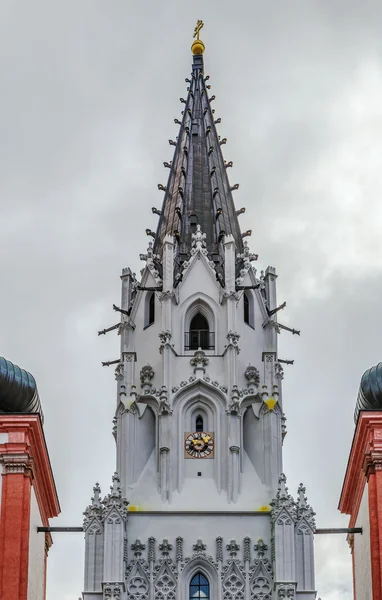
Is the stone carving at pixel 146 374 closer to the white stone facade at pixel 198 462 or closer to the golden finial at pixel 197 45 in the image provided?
the white stone facade at pixel 198 462

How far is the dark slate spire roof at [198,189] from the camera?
61.6 metres

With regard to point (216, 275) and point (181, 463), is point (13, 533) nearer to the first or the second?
point (181, 463)

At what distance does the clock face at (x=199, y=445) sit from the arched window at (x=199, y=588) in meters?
4.31

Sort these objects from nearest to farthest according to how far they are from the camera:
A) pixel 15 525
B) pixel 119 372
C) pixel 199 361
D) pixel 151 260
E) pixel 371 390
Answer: pixel 15 525, pixel 371 390, pixel 199 361, pixel 119 372, pixel 151 260

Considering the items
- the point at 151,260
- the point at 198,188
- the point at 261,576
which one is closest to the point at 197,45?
the point at 198,188

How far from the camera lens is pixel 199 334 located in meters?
58.3

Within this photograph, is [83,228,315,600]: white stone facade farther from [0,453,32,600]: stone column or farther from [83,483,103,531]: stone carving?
[0,453,32,600]: stone column

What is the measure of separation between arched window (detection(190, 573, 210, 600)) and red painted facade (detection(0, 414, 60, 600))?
264 inches

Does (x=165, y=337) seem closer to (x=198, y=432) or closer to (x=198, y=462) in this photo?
(x=198, y=432)

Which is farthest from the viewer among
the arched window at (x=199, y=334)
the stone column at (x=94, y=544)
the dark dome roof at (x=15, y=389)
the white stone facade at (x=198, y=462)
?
the arched window at (x=199, y=334)

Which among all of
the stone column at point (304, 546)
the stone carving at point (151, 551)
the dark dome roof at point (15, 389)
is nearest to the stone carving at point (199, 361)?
the stone column at point (304, 546)

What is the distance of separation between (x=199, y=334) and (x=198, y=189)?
7386 millimetres

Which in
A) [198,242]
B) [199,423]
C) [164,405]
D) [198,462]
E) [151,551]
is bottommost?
[151,551]

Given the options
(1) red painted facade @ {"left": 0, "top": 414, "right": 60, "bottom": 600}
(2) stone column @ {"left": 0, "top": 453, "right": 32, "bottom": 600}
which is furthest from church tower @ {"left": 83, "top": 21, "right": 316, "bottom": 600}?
(2) stone column @ {"left": 0, "top": 453, "right": 32, "bottom": 600}
